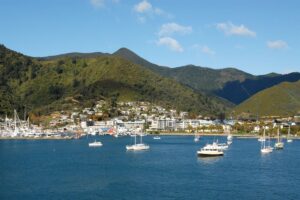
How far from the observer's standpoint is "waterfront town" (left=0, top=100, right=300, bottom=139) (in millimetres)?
154000

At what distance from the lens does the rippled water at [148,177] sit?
39500mm

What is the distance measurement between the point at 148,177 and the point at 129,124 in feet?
410

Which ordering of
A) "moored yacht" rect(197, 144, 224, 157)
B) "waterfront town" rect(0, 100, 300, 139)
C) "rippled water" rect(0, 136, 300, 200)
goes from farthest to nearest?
1. "waterfront town" rect(0, 100, 300, 139)
2. "moored yacht" rect(197, 144, 224, 157)
3. "rippled water" rect(0, 136, 300, 200)

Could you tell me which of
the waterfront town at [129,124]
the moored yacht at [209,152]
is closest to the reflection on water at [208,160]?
the moored yacht at [209,152]

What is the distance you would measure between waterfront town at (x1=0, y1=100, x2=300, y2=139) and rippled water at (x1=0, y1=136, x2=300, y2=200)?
76.7m

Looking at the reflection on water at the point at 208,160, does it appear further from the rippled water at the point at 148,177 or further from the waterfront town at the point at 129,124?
the waterfront town at the point at 129,124

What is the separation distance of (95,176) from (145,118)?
440 ft

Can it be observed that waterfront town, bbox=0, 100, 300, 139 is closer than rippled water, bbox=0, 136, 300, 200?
No

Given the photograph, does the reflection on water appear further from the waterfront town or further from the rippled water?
the waterfront town

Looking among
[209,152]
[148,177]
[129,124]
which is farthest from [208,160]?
[129,124]

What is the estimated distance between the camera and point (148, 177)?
49.0 meters

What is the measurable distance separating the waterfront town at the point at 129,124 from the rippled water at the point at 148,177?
252ft

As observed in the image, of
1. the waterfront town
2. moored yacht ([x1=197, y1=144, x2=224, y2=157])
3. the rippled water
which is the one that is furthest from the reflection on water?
the waterfront town

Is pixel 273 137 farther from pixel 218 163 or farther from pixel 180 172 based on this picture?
pixel 180 172
